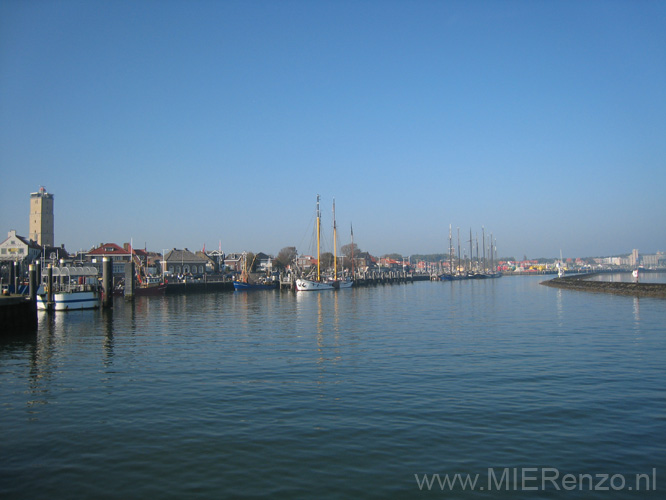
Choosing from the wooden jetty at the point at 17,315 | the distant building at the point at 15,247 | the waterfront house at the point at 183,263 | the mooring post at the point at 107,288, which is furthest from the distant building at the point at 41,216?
the wooden jetty at the point at 17,315

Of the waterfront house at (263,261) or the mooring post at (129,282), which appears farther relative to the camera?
the waterfront house at (263,261)

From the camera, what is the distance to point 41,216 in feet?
514

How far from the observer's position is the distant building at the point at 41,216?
156 m

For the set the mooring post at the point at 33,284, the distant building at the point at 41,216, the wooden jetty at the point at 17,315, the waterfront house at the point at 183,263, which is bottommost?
the wooden jetty at the point at 17,315

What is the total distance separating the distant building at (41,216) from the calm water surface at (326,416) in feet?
485

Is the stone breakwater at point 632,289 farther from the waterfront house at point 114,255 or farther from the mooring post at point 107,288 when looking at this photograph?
the waterfront house at point 114,255

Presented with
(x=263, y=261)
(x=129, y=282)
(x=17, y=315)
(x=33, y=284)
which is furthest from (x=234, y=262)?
(x=17, y=315)

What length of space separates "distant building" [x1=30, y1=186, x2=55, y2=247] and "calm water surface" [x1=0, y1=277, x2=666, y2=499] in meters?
148

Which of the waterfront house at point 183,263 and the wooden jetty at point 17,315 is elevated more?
the waterfront house at point 183,263

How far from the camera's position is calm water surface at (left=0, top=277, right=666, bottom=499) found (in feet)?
32.1

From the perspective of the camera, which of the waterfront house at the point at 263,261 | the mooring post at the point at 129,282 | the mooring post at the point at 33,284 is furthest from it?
the waterfront house at the point at 263,261

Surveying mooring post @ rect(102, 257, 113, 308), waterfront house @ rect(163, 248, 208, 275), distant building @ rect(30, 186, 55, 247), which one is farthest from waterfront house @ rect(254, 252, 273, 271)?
mooring post @ rect(102, 257, 113, 308)

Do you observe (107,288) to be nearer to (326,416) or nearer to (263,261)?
(326,416)

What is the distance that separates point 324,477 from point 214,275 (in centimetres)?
12610
